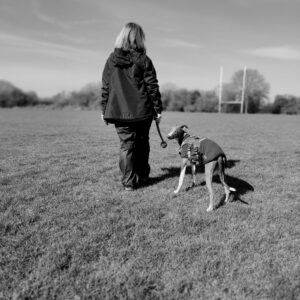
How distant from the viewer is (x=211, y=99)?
218 feet

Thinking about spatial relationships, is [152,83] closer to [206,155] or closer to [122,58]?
[122,58]

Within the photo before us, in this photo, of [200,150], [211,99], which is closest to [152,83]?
[200,150]

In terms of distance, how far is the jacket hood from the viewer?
16.6ft

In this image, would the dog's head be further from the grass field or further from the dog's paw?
the dog's paw

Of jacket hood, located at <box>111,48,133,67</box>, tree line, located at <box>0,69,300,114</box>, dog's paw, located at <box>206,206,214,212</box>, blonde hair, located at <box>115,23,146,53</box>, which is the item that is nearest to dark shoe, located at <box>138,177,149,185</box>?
dog's paw, located at <box>206,206,214,212</box>

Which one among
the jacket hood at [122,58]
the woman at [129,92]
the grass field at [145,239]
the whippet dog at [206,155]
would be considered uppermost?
the jacket hood at [122,58]

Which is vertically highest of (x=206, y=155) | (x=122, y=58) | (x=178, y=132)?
(x=122, y=58)

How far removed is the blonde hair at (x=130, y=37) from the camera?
509cm

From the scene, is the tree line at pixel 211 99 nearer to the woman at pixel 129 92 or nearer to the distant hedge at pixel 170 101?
the distant hedge at pixel 170 101

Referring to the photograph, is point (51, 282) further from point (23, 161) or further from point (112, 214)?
point (23, 161)

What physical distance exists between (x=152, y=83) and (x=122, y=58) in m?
0.63

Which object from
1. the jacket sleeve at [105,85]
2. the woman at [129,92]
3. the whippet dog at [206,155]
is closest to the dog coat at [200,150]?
the whippet dog at [206,155]

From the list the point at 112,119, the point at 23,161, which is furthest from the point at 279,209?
the point at 23,161

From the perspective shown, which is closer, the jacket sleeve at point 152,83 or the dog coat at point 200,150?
the dog coat at point 200,150
